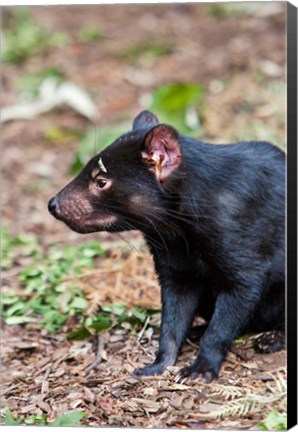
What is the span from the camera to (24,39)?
1265 cm

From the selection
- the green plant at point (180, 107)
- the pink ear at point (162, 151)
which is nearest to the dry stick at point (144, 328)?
the pink ear at point (162, 151)

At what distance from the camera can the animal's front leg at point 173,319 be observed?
5871mm

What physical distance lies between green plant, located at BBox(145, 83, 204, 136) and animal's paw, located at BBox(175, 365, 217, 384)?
4.02 meters

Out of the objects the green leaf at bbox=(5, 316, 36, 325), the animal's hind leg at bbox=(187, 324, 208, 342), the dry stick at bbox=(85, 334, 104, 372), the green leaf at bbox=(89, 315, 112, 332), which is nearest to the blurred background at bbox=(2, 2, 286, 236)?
the green leaf at bbox=(5, 316, 36, 325)

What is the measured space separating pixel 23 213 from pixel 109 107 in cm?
244

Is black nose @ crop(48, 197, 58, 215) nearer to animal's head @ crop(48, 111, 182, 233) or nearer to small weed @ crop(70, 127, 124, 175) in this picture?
animal's head @ crop(48, 111, 182, 233)

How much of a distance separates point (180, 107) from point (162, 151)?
4282 mm

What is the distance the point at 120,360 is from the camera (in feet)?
20.0

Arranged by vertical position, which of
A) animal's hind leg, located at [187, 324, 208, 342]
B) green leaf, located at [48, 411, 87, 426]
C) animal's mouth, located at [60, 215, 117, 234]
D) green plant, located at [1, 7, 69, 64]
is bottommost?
green leaf, located at [48, 411, 87, 426]

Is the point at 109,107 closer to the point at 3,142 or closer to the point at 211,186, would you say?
the point at 3,142

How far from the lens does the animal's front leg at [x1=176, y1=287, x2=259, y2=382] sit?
222 inches

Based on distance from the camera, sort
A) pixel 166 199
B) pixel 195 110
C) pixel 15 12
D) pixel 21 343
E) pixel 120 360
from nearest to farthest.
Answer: pixel 166 199, pixel 120 360, pixel 21 343, pixel 195 110, pixel 15 12

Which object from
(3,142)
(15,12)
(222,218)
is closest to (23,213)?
(3,142)

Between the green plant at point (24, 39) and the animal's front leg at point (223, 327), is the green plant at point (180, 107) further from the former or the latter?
Result: the animal's front leg at point (223, 327)
